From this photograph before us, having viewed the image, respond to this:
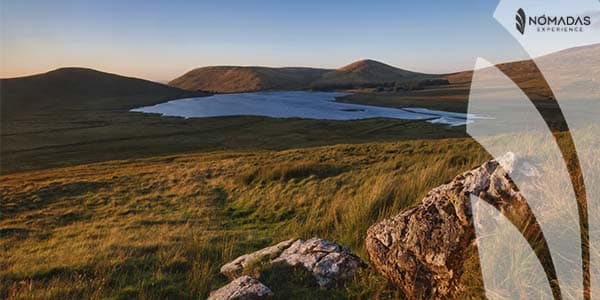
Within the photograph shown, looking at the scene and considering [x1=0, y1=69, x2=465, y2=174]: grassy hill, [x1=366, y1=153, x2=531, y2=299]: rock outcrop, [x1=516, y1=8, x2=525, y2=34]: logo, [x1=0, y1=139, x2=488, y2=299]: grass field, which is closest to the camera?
[x1=366, y1=153, x2=531, y2=299]: rock outcrop

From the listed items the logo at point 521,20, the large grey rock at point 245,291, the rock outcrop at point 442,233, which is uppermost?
the logo at point 521,20

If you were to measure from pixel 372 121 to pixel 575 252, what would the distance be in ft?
277

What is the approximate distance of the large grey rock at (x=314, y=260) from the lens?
15.6ft

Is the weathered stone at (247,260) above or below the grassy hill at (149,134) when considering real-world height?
above

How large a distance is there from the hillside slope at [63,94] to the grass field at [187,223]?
11935 cm

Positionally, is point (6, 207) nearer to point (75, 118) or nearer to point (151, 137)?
point (151, 137)

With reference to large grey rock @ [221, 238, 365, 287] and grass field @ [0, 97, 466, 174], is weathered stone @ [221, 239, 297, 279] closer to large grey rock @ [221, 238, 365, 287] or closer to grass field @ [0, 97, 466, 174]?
large grey rock @ [221, 238, 365, 287]

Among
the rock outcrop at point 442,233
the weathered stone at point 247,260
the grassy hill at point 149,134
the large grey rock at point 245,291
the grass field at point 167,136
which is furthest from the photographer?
the grassy hill at point 149,134

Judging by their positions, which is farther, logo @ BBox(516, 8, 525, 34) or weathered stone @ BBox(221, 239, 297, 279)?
weathered stone @ BBox(221, 239, 297, 279)

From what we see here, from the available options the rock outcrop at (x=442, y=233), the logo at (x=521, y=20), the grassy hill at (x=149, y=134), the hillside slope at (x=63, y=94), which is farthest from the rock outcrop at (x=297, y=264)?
the hillside slope at (x=63, y=94)

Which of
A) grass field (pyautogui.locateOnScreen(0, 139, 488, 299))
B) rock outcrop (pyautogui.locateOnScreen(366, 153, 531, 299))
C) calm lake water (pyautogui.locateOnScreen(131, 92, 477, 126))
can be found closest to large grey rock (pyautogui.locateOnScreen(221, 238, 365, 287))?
grass field (pyautogui.locateOnScreen(0, 139, 488, 299))

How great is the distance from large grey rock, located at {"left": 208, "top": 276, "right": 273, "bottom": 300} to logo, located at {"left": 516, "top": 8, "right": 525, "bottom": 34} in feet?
16.8

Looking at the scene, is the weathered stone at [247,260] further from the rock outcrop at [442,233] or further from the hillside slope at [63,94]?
the hillside slope at [63,94]

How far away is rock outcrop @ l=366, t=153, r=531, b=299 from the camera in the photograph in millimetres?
3661
